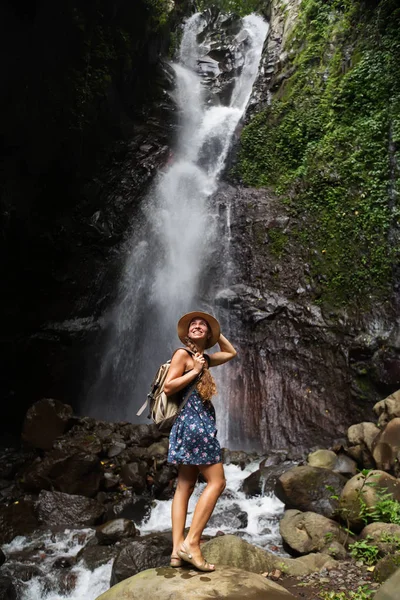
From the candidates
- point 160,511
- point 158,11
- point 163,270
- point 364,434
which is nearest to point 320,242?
point 163,270

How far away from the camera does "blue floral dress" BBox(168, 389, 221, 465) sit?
3.24m

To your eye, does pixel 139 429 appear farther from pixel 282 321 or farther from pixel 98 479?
pixel 282 321

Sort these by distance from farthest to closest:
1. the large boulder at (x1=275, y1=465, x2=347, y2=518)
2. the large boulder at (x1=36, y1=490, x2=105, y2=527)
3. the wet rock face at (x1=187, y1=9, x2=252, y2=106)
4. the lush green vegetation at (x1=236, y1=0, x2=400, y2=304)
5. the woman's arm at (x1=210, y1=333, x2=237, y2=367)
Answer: the wet rock face at (x1=187, y1=9, x2=252, y2=106) → the lush green vegetation at (x1=236, y1=0, x2=400, y2=304) → the large boulder at (x1=36, y1=490, x2=105, y2=527) → the large boulder at (x1=275, y1=465, x2=347, y2=518) → the woman's arm at (x1=210, y1=333, x2=237, y2=367)

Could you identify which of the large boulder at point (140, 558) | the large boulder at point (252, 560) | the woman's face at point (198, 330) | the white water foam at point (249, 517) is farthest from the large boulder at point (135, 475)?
the woman's face at point (198, 330)

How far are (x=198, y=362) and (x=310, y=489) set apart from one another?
12.1ft

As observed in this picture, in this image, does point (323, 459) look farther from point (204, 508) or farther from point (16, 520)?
point (16, 520)

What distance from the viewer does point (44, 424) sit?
8.41 m

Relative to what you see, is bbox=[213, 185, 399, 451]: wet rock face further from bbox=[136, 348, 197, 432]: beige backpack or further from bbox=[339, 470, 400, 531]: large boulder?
bbox=[136, 348, 197, 432]: beige backpack

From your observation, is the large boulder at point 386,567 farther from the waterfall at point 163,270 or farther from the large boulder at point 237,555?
the waterfall at point 163,270

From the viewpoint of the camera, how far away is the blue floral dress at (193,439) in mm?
3236

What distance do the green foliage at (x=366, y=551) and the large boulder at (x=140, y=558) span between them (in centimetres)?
190

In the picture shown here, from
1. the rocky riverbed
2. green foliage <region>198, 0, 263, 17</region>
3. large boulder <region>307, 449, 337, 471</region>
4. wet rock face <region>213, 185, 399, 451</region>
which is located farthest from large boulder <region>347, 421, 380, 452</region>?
green foliage <region>198, 0, 263, 17</region>

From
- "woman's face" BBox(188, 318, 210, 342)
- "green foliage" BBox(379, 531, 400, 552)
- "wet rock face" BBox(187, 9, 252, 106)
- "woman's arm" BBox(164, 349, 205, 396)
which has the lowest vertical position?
"green foliage" BBox(379, 531, 400, 552)

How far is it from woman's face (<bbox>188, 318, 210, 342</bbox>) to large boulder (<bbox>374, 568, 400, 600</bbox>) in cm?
204
